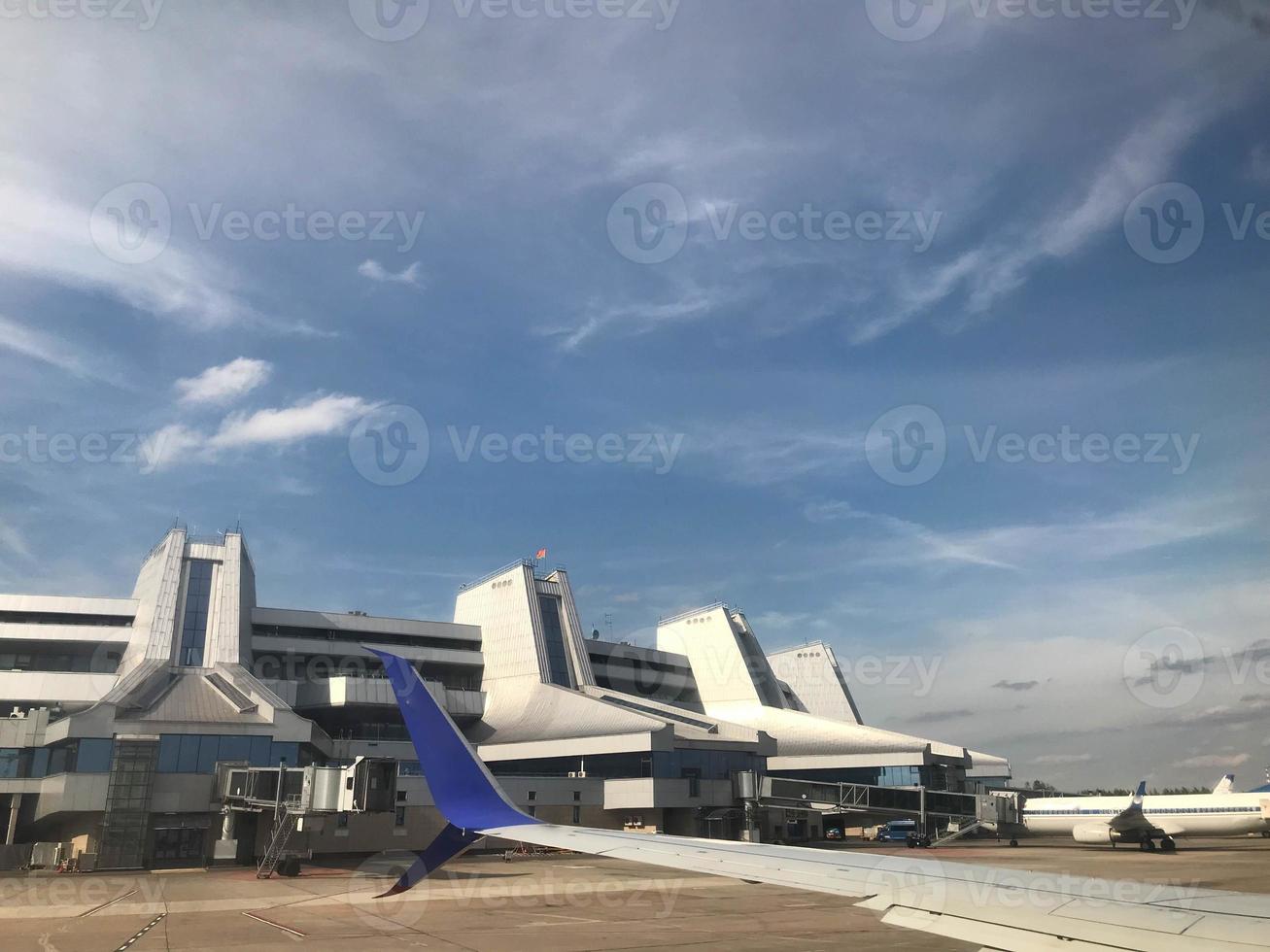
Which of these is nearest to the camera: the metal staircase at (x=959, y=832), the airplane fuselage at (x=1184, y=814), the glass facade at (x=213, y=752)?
the glass facade at (x=213, y=752)

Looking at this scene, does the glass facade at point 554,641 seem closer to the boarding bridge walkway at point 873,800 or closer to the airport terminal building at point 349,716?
the airport terminal building at point 349,716

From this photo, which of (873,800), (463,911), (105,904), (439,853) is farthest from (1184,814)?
(439,853)

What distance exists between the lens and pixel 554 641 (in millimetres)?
84688

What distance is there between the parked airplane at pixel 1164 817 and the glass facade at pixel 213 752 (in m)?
50.4

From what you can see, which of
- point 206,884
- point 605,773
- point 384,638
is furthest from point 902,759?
point 206,884

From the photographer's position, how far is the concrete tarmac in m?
20.3

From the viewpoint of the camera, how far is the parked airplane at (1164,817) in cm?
5388

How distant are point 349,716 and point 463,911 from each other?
54246 millimetres

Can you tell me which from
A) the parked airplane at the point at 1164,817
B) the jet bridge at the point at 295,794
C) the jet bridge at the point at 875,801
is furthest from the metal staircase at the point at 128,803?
the parked airplane at the point at 1164,817

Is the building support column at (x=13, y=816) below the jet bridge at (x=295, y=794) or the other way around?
below

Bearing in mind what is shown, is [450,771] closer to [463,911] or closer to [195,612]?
[463,911]

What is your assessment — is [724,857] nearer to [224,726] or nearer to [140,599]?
[224,726]

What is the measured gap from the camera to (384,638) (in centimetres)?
8512

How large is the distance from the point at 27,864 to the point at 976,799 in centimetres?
5807
